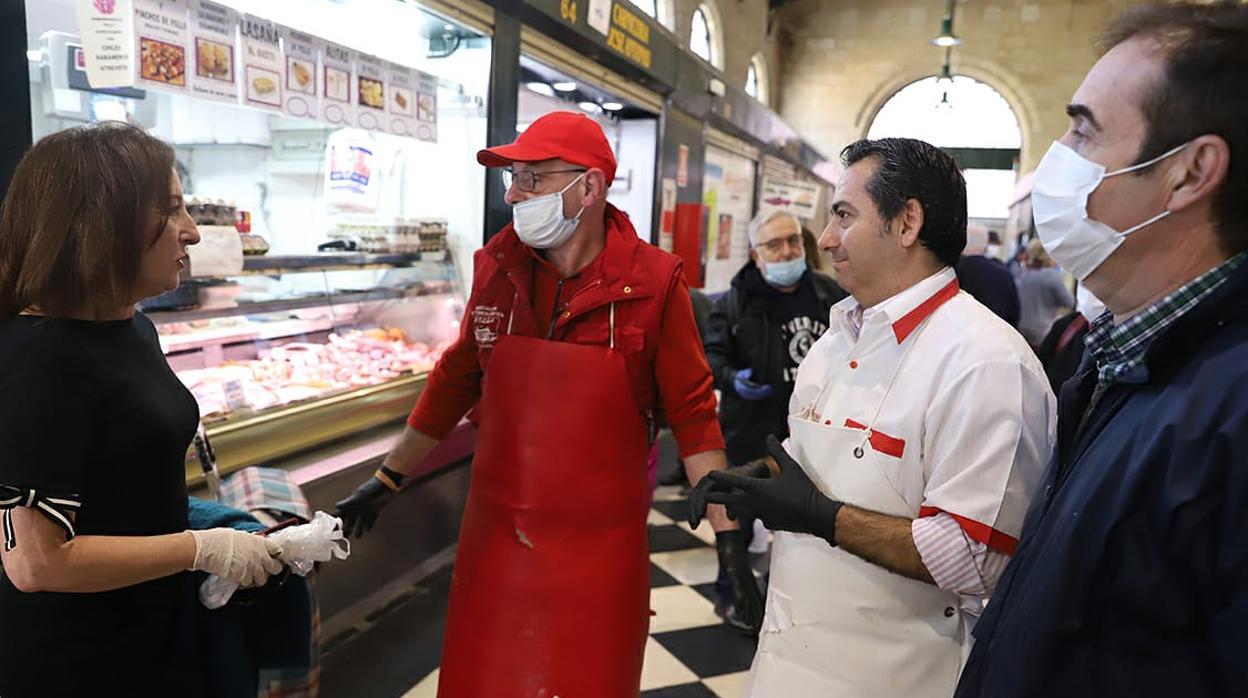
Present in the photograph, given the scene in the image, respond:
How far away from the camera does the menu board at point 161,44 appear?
2.20m

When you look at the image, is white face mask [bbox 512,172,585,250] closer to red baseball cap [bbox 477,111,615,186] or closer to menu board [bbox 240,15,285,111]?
red baseball cap [bbox 477,111,615,186]

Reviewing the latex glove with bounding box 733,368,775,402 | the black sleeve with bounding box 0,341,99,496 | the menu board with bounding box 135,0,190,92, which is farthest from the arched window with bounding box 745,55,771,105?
the black sleeve with bounding box 0,341,99,496

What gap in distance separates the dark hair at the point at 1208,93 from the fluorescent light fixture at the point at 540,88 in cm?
428

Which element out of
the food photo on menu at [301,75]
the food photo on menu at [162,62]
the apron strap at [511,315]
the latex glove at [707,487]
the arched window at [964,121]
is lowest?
the latex glove at [707,487]

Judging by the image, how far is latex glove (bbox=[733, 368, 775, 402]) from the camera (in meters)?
3.34

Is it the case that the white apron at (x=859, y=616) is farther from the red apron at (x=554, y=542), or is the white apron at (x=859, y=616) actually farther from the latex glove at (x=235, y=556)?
the latex glove at (x=235, y=556)

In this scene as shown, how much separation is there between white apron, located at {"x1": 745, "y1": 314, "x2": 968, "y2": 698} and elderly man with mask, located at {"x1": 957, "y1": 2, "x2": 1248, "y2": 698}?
313 mm

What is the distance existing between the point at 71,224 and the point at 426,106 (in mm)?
2599

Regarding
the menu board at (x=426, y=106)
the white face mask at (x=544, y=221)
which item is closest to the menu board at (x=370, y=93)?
the menu board at (x=426, y=106)

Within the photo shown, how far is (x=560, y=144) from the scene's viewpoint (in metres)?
2.00

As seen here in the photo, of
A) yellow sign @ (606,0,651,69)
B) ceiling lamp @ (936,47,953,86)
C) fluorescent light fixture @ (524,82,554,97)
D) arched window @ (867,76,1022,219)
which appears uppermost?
ceiling lamp @ (936,47,953,86)

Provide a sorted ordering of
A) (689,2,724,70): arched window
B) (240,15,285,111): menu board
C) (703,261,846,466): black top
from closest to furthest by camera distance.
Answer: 1. (240,15,285,111): menu board
2. (703,261,846,466): black top
3. (689,2,724,70): arched window

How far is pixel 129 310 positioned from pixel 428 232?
2.70 metres

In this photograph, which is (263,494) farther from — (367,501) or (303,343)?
(303,343)
